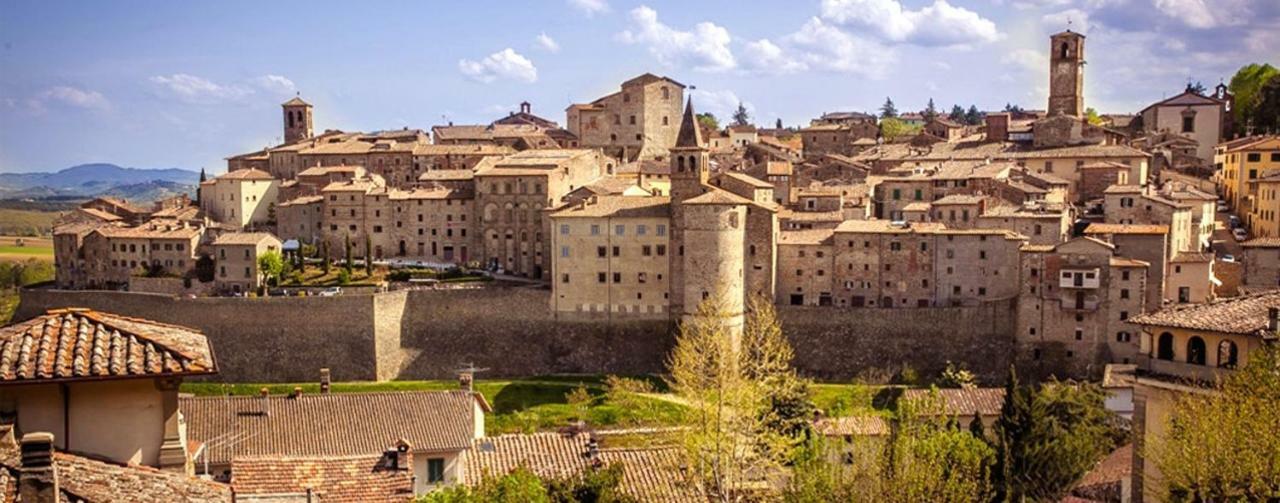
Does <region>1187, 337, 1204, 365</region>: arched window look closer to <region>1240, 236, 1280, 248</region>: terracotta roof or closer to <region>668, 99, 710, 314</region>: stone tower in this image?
<region>668, 99, 710, 314</region>: stone tower

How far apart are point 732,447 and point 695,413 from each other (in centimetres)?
166

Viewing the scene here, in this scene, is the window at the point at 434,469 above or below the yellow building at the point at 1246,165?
below

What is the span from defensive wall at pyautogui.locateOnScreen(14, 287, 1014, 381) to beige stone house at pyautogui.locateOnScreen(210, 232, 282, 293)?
12.8ft

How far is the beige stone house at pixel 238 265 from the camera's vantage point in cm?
5825

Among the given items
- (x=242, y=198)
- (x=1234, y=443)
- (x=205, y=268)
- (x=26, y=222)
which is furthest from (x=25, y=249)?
(x=1234, y=443)

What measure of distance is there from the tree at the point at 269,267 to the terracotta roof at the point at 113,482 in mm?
48177

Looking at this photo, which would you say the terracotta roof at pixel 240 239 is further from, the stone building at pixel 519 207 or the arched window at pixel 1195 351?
the arched window at pixel 1195 351

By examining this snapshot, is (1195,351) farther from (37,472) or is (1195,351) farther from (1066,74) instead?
(1066,74)

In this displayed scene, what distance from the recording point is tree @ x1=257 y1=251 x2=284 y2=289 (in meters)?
57.8

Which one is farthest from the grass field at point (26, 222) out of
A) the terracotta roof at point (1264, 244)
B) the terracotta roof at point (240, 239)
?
the terracotta roof at point (1264, 244)

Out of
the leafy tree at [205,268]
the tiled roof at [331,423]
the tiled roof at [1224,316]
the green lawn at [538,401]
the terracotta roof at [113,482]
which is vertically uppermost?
the tiled roof at [1224,316]

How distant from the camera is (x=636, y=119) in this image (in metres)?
74.1

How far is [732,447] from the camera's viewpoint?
24031mm

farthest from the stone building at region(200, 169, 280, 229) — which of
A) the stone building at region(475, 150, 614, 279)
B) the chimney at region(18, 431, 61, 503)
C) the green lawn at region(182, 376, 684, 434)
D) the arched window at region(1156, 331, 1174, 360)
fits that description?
the chimney at region(18, 431, 61, 503)
